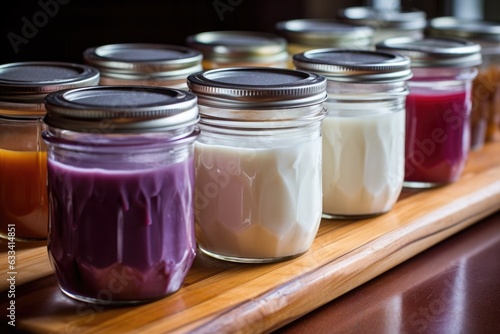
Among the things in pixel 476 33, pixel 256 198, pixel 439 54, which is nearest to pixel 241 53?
pixel 439 54

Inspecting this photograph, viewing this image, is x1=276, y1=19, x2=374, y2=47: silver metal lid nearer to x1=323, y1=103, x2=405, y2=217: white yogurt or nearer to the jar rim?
the jar rim

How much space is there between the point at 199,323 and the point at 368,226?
36 centimetres

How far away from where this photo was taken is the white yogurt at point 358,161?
108 cm

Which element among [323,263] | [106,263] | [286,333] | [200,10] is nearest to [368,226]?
[323,263]

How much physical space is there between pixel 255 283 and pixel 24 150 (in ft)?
1.03

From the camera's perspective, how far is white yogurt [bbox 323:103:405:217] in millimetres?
1081

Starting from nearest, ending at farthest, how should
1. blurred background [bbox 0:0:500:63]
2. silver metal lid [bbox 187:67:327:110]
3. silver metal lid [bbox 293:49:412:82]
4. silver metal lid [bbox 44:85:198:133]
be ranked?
1. silver metal lid [bbox 44:85:198:133]
2. silver metal lid [bbox 187:67:327:110]
3. silver metal lid [bbox 293:49:412:82]
4. blurred background [bbox 0:0:500:63]

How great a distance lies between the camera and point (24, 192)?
988 millimetres

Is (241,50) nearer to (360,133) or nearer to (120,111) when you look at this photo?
A: (360,133)

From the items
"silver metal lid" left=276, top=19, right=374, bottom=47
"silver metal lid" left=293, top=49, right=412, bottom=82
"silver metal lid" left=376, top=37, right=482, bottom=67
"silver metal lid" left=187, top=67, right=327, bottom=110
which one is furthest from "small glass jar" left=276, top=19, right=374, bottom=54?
"silver metal lid" left=187, top=67, right=327, bottom=110

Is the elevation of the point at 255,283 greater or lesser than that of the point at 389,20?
lesser

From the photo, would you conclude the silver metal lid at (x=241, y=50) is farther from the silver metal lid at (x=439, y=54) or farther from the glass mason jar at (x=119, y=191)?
the glass mason jar at (x=119, y=191)

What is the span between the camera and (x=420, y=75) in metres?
1.24

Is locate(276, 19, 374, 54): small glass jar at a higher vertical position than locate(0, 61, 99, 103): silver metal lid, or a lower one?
lower
